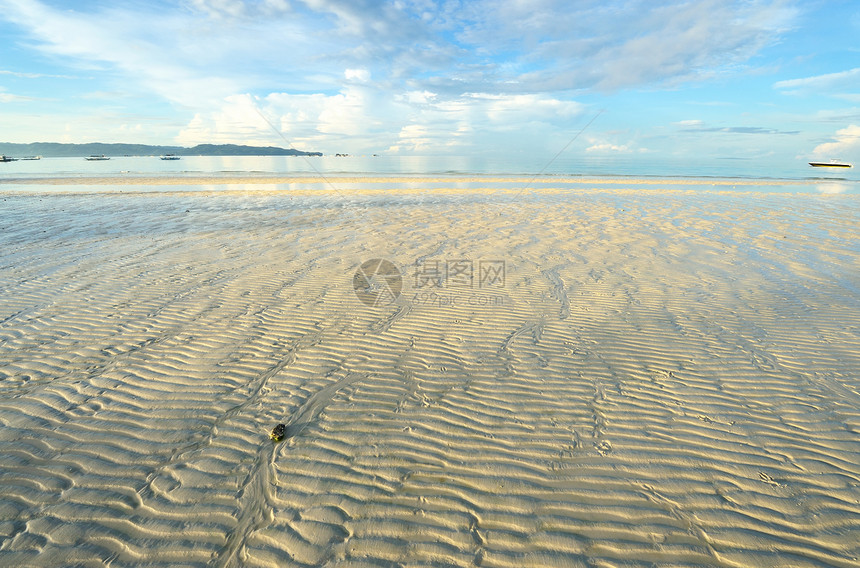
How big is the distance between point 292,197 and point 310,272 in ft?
56.5

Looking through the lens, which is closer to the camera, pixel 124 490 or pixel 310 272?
pixel 124 490

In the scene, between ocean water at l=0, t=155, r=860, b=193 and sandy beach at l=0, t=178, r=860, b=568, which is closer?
sandy beach at l=0, t=178, r=860, b=568

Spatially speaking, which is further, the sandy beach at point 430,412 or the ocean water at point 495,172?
the ocean water at point 495,172

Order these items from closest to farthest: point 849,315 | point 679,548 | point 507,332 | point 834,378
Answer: point 679,548 → point 834,378 → point 507,332 → point 849,315

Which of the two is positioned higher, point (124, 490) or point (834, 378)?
point (834, 378)

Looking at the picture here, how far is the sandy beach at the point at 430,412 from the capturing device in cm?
309

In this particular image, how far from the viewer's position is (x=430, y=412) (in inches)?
179

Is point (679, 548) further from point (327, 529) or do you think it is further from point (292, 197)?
point (292, 197)

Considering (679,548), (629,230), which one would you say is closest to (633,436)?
(679,548)

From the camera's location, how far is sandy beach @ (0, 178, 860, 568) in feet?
10.1

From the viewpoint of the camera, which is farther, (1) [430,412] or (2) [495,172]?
(2) [495,172]

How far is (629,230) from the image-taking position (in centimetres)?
1449

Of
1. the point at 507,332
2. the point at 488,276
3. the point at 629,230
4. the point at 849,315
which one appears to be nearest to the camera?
the point at 507,332

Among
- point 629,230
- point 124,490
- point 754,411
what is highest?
point 629,230
